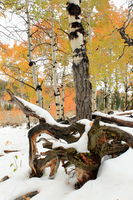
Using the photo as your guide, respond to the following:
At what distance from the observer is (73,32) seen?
11.3 ft

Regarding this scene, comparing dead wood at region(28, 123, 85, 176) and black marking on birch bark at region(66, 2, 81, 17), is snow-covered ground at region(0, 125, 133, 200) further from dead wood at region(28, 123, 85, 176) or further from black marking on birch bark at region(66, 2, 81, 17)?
black marking on birch bark at region(66, 2, 81, 17)

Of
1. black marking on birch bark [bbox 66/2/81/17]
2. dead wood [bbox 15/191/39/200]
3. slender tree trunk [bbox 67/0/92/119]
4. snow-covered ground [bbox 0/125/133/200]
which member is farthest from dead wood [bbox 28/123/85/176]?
black marking on birch bark [bbox 66/2/81/17]

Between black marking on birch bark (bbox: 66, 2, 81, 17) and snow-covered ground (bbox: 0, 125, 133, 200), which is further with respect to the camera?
black marking on birch bark (bbox: 66, 2, 81, 17)

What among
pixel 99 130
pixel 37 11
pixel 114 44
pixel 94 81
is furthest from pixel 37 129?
pixel 114 44

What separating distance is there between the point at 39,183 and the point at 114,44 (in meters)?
7.61

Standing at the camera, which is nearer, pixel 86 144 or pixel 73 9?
pixel 86 144

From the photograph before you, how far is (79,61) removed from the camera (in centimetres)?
354

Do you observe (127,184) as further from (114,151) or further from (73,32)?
(73,32)

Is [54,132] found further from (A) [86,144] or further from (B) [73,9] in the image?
(B) [73,9]

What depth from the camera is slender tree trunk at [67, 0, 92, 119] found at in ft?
11.3

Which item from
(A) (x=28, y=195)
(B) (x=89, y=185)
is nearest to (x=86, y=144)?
(B) (x=89, y=185)

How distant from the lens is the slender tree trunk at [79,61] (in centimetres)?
345

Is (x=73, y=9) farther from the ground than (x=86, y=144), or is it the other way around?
(x=73, y=9)

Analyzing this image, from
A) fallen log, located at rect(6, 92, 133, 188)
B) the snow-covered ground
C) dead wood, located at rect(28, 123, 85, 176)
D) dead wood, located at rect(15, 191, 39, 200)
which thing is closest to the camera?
the snow-covered ground
